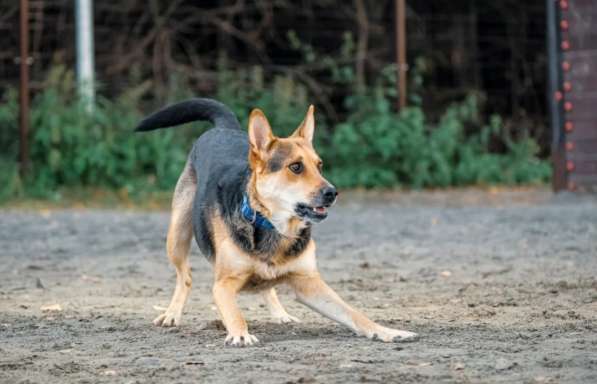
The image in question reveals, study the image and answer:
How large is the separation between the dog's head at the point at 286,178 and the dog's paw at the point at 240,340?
60 cm

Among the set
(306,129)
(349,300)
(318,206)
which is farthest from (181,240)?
(318,206)

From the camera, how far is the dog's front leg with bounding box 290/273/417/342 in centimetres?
562

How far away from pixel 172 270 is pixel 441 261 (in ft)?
6.27

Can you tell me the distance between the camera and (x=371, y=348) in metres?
5.35

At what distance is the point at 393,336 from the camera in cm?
558

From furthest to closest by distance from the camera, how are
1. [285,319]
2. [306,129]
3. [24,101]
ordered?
[24,101] → [285,319] → [306,129]

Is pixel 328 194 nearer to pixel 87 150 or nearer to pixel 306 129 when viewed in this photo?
pixel 306 129

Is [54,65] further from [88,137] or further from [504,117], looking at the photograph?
[504,117]

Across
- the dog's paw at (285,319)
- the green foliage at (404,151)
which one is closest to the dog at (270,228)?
the dog's paw at (285,319)

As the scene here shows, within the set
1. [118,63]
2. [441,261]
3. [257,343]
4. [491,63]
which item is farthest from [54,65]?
[257,343]

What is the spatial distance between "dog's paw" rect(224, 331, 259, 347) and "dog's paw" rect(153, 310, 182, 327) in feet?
2.63

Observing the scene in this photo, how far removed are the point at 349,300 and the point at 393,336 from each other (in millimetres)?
1731

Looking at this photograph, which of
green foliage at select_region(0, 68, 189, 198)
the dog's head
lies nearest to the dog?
the dog's head

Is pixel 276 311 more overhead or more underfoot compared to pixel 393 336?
more underfoot
